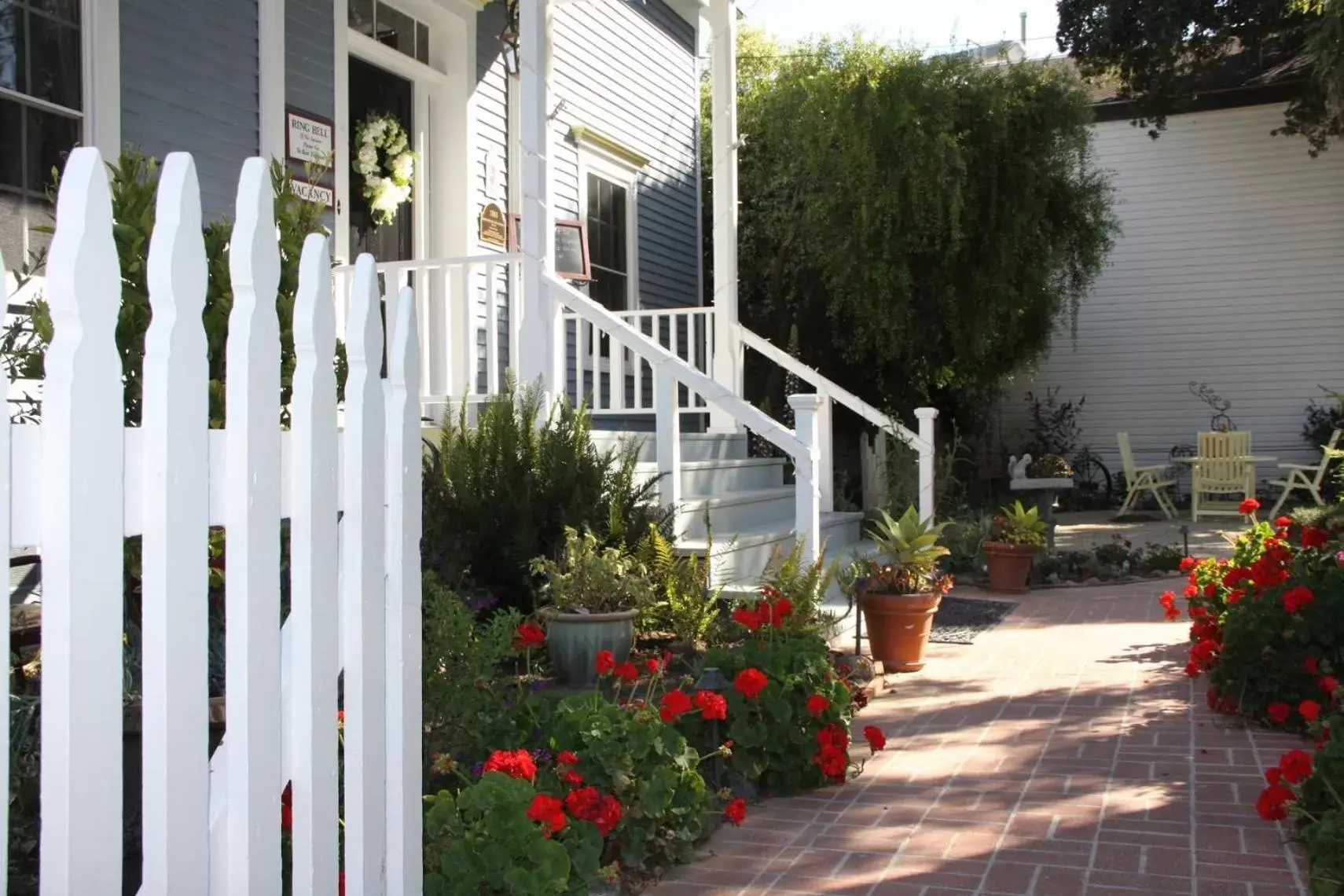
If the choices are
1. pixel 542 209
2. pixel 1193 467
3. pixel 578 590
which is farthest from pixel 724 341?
pixel 1193 467

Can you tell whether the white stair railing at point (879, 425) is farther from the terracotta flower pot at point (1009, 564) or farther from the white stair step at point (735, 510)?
the terracotta flower pot at point (1009, 564)

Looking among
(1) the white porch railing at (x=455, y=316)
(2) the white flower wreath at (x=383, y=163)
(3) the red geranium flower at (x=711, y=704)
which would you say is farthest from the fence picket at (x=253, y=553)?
(2) the white flower wreath at (x=383, y=163)

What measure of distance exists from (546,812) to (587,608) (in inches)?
78.1

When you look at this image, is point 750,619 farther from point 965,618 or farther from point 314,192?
point 314,192

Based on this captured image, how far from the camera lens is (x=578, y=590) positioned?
455 centimetres

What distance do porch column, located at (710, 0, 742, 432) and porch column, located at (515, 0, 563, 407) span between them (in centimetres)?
218

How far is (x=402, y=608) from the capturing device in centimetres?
211

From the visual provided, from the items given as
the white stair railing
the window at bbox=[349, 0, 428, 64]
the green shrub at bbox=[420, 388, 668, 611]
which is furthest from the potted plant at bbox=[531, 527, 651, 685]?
the window at bbox=[349, 0, 428, 64]

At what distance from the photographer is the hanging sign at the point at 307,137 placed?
6.40 metres

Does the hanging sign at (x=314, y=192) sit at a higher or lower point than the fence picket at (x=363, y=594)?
higher

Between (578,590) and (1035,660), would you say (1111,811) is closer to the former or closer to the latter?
(578,590)

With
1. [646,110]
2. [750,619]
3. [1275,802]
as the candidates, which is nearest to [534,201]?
[750,619]

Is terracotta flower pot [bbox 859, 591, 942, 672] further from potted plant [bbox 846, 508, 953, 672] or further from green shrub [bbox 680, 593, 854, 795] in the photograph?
green shrub [bbox 680, 593, 854, 795]

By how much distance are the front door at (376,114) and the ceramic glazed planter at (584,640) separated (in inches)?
135
